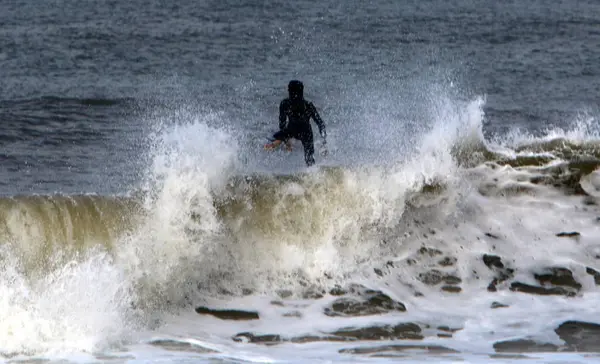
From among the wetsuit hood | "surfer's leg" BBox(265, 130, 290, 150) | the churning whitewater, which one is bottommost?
the churning whitewater

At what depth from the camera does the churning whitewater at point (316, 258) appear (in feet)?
30.7

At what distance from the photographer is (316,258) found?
1126 centimetres

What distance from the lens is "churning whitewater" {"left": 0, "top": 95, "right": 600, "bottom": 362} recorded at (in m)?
9.34

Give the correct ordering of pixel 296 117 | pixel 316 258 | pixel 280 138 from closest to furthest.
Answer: pixel 316 258, pixel 280 138, pixel 296 117

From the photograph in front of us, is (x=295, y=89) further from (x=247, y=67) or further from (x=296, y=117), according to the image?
(x=247, y=67)

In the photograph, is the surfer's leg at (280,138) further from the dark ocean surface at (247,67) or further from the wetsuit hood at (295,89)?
the dark ocean surface at (247,67)

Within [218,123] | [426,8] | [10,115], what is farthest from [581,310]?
[426,8]

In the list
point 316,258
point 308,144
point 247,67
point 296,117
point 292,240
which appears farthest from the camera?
point 247,67

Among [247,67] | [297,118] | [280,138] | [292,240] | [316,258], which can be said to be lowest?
[316,258]

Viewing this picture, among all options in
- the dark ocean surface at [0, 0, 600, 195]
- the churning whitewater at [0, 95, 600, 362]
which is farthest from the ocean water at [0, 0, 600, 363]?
the dark ocean surface at [0, 0, 600, 195]

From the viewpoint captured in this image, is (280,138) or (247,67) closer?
(280,138)

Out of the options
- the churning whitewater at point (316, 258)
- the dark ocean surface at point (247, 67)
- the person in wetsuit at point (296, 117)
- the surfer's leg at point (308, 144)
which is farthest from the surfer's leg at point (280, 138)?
the dark ocean surface at point (247, 67)

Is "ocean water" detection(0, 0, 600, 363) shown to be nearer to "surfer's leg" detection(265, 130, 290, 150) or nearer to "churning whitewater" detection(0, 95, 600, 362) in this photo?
"churning whitewater" detection(0, 95, 600, 362)

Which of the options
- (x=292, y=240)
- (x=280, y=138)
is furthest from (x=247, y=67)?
(x=292, y=240)
